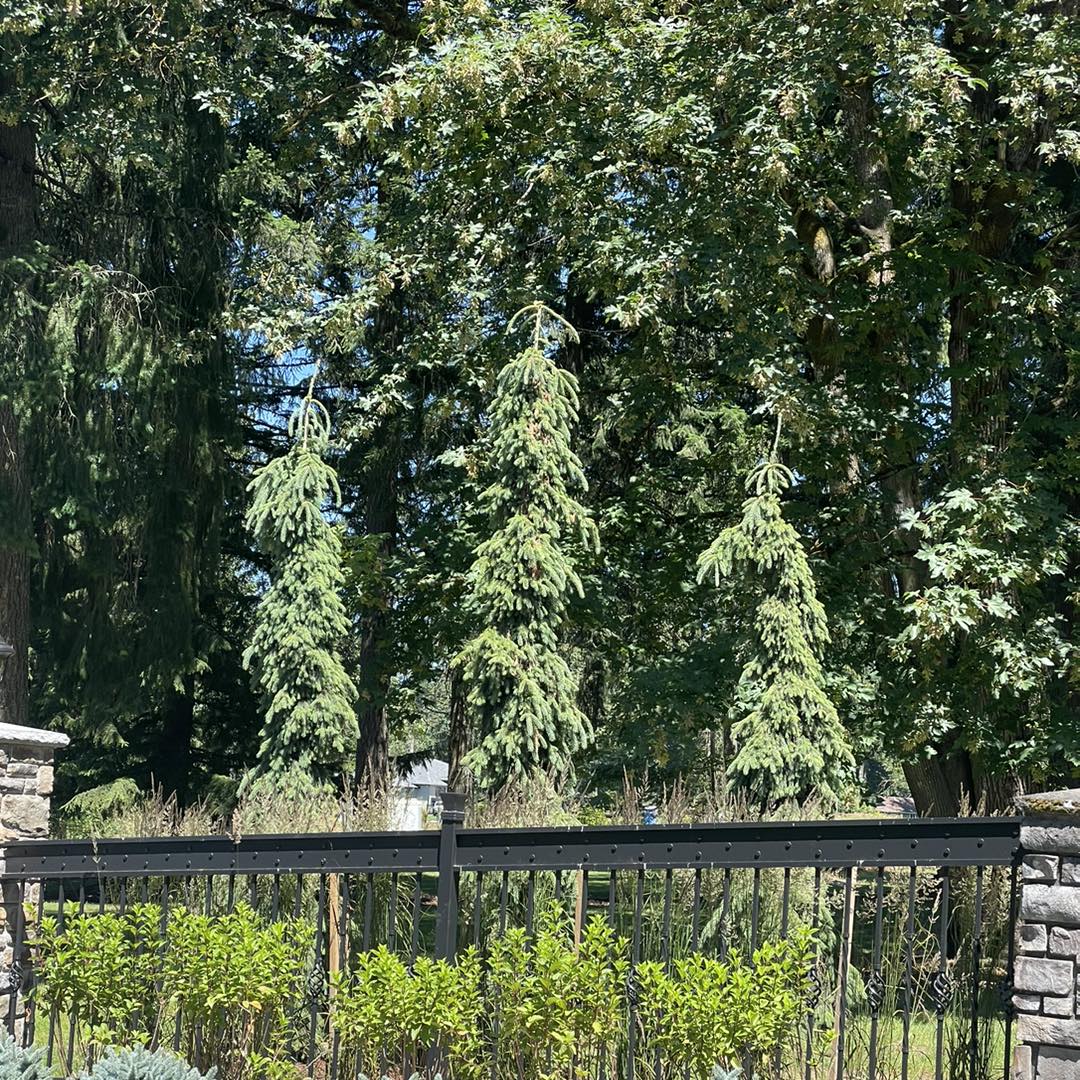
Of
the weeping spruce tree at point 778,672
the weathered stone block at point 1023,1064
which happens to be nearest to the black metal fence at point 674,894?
the weathered stone block at point 1023,1064

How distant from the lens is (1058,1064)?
443cm

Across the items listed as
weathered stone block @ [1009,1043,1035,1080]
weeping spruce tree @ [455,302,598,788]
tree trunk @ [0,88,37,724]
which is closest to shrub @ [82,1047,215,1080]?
weathered stone block @ [1009,1043,1035,1080]

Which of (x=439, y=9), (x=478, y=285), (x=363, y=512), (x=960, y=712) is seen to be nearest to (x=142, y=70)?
(x=439, y=9)

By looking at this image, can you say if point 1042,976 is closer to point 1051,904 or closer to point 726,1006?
point 1051,904

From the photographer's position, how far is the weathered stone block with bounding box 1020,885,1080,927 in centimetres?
446

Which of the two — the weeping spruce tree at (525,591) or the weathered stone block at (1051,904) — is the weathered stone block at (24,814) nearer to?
the weeping spruce tree at (525,591)

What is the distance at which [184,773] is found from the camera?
17.8 m

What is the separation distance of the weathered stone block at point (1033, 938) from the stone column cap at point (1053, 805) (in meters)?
0.37

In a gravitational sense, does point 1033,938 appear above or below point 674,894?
above

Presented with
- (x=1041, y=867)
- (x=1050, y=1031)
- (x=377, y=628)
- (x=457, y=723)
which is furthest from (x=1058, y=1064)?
(x=377, y=628)

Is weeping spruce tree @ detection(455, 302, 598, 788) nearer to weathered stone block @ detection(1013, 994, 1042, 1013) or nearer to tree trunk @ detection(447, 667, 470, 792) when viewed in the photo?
tree trunk @ detection(447, 667, 470, 792)

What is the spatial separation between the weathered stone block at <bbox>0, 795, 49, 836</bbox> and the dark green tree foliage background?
4294 mm

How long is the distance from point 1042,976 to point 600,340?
12.3m

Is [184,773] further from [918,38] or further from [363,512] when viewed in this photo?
[918,38]
